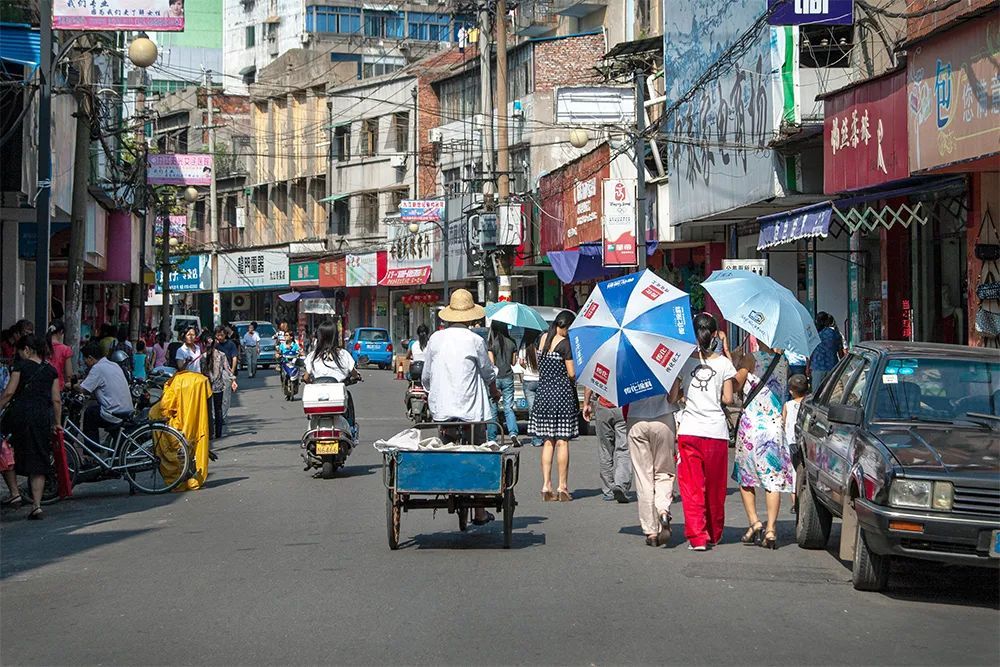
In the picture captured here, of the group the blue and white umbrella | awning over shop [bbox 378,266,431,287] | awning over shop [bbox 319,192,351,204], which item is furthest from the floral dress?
awning over shop [bbox 319,192,351,204]

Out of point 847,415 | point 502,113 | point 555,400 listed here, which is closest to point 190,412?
point 555,400

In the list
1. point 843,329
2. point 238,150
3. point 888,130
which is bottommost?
point 843,329

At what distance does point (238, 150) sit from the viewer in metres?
77.8

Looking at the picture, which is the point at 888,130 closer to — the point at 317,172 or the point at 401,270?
the point at 401,270

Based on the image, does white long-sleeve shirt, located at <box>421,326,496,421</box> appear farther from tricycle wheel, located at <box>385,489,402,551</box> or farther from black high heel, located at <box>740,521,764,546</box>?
black high heel, located at <box>740,521,764,546</box>

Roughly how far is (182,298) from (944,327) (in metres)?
72.3

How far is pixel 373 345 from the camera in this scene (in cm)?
5178

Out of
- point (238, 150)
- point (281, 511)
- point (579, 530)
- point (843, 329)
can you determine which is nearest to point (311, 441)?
point (281, 511)

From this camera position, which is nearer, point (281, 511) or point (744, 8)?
point (281, 511)

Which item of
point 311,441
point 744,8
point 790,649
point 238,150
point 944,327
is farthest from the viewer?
point 238,150

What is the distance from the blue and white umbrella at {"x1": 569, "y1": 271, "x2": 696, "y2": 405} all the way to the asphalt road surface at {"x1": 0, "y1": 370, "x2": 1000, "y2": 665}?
1.37 meters

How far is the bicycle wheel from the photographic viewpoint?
14844 mm

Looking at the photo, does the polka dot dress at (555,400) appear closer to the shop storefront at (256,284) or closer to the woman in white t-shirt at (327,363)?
the woman in white t-shirt at (327,363)

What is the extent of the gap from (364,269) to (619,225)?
1341 inches
